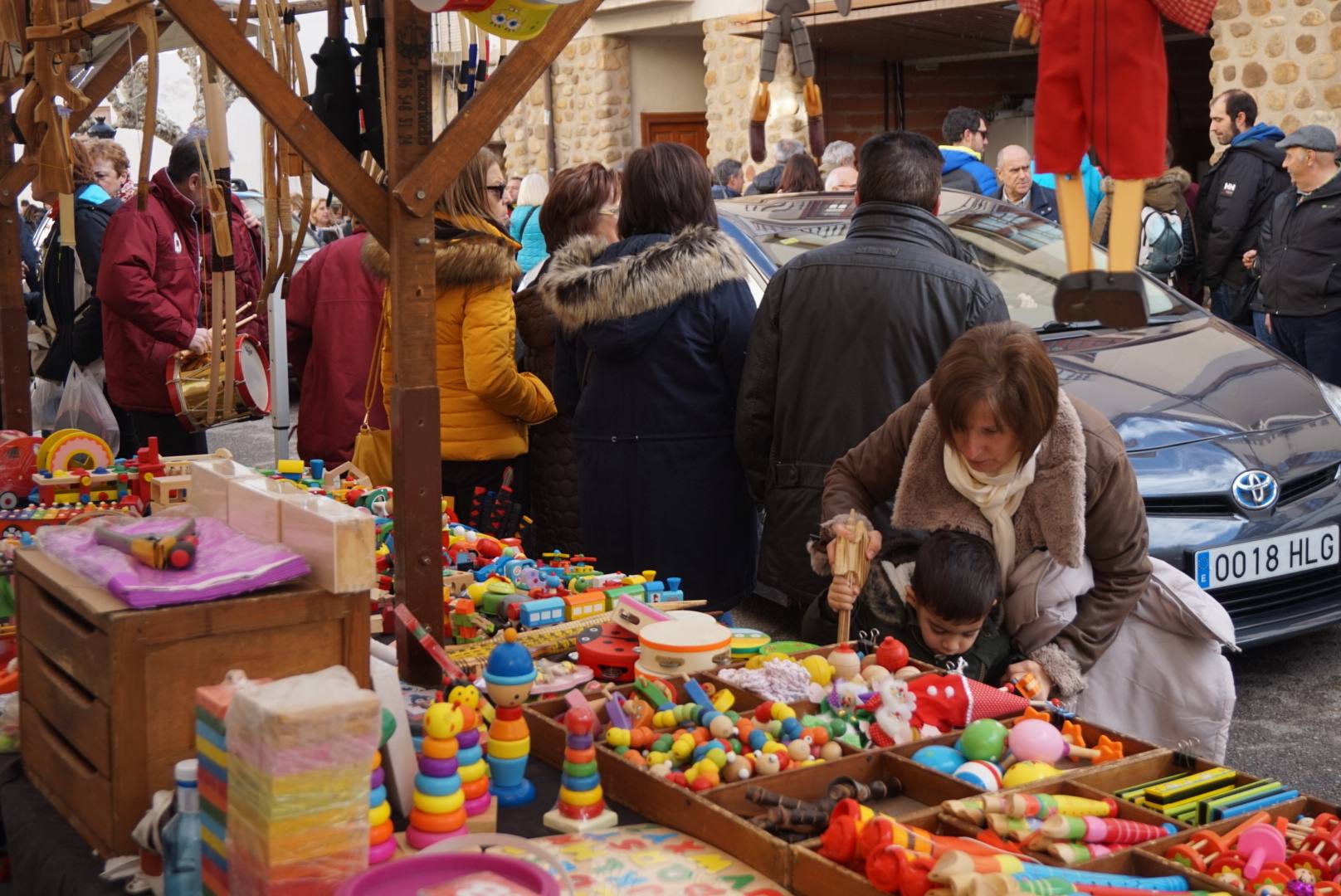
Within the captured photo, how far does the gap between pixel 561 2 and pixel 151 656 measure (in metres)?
1.17

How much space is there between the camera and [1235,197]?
7953 millimetres

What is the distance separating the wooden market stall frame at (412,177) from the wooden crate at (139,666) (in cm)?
50

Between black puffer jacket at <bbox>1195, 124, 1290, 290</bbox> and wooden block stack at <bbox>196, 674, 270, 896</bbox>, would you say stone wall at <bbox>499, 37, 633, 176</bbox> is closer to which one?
black puffer jacket at <bbox>1195, 124, 1290, 290</bbox>

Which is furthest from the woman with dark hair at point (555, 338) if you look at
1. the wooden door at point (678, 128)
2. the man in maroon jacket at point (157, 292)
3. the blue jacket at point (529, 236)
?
the wooden door at point (678, 128)

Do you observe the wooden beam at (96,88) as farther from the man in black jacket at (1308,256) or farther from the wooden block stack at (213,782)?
the man in black jacket at (1308,256)

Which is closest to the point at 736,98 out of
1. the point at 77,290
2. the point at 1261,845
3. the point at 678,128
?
the point at 678,128

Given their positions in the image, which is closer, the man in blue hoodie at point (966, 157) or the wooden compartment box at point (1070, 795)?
the wooden compartment box at point (1070, 795)

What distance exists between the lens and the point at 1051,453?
8.76ft

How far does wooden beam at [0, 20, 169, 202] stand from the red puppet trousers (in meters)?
2.94

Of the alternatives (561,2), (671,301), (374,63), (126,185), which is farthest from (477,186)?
(126,185)

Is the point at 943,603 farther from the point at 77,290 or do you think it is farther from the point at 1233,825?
the point at 77,290

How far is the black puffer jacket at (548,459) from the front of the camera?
14.8 feet

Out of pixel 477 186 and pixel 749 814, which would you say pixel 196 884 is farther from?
pixel 477 186

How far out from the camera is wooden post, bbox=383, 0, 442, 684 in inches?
92.4
